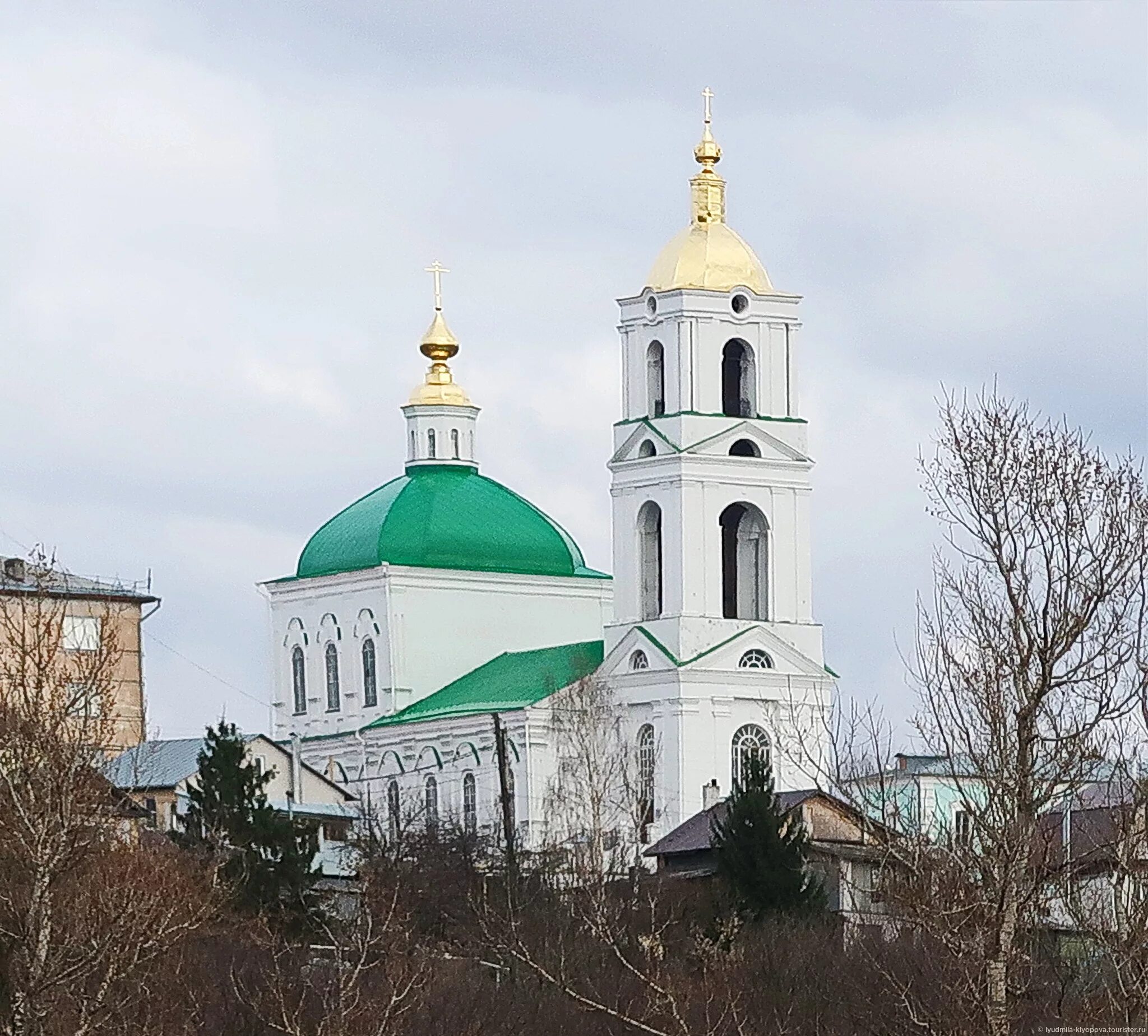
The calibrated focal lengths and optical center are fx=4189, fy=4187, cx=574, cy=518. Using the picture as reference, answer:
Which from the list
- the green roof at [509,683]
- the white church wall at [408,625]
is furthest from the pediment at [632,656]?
the white church wall at [408,625]

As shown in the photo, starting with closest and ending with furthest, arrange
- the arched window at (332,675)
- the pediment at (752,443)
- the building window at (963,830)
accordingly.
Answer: the building window at (963,830) → the pediment at (752,443) → the arched window at (332,675)

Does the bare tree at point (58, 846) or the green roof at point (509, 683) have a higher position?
the green roof at point (509, 683)

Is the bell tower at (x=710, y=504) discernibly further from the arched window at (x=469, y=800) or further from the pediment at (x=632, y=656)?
the arched window at (x=469, y=800)

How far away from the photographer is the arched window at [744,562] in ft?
236

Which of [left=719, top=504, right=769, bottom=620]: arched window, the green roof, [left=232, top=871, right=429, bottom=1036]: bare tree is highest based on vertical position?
[left=719, top=504, right=769, bottom=620]: arched window

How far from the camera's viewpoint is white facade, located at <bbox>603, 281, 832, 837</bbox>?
231 feet

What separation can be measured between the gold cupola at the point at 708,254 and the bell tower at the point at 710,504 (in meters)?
0.03

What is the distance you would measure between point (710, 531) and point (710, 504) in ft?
1.59

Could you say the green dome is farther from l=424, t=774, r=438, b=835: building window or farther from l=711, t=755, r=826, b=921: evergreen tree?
l=711, t=755, r=826, b=921: evergreen tree

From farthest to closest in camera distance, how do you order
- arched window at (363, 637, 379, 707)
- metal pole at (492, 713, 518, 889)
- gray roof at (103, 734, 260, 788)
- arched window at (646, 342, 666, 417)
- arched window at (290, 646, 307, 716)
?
arched window at (290, 646, 307, 716) < arched window at (363, 637, 379, 707) < arched window at (646, 342, 666, 417) < gray roof at (103, 734, 260, 788) < metal pole at (492, 713, 518, 889)

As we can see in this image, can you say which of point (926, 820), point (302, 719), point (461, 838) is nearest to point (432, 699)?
point (302, 719)

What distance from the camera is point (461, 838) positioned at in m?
57.3

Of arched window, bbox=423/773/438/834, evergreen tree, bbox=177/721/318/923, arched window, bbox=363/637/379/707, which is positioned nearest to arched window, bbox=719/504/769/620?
arched window, bbox=423/773/438/834

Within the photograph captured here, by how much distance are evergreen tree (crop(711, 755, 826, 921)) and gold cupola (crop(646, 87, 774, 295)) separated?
23247 mm
